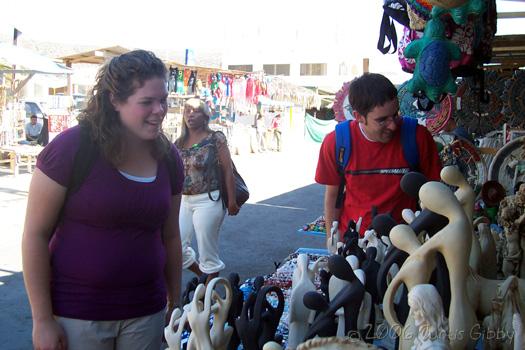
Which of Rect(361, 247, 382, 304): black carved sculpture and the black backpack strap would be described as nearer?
Rect(361, 247, 382, 304): black carved sculpture

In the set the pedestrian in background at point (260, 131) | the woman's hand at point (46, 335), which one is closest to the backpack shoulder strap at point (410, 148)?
the woman's hand at point (46, 335)

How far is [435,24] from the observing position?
223 centimetres

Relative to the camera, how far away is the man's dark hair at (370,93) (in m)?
2.21

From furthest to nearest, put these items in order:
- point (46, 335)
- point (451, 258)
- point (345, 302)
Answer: point (46, 335)
point (345, 302)
point (451, 258)

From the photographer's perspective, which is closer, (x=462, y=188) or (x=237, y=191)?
(x=462, y=188)

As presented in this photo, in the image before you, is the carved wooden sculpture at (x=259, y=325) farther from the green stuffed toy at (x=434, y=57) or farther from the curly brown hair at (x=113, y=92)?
the green stuffed toy at (x=434, y=57)

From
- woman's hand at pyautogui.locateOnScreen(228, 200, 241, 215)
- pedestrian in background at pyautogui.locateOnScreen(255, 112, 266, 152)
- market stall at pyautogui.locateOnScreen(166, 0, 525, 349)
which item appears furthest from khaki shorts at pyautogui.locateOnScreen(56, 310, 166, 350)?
pedestrian in background at pyautogui.locateOnScreen(255, 112, 266, 152)

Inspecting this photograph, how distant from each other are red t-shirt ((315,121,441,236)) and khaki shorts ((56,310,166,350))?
0.98 metres

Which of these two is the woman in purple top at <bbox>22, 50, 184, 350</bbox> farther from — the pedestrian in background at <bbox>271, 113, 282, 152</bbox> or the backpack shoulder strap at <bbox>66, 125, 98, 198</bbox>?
the pedestrian in background at <bbox>271, 113, 282, 152</bbox>

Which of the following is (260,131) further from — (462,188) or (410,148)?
(462,188)

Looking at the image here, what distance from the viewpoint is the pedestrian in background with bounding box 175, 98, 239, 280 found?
12.6ft

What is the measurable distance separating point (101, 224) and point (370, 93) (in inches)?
45.6

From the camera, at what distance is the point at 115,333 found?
164 cm

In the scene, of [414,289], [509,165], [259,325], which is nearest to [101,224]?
[259,325]
